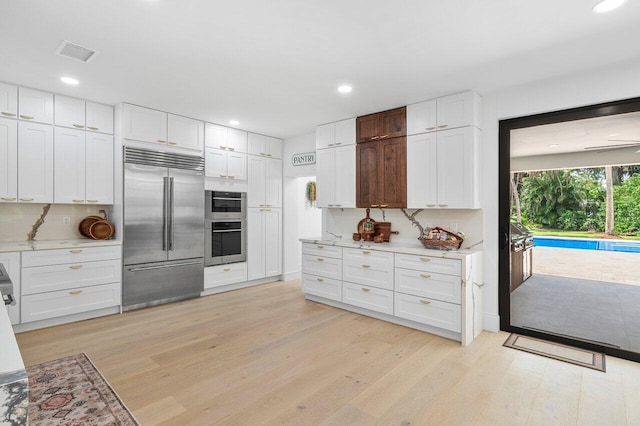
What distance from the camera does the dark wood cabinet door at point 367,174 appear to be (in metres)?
4.30

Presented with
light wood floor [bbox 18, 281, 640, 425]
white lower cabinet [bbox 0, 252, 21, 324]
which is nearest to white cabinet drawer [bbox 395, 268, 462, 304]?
light wood floor [bbox 18, 281, 640, 425]

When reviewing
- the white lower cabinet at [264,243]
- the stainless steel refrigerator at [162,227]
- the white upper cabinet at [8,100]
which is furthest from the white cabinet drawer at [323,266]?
the white upper cabinet at [8,100]

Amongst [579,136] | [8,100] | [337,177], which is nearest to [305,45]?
[337,177]

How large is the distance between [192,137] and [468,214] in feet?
12.4

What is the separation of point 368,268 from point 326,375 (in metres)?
1.61

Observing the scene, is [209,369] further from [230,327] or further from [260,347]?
[230,327]

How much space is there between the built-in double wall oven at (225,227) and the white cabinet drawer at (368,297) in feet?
6.42

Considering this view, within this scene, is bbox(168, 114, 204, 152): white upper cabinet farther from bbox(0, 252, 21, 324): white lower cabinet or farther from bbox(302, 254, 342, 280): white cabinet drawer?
bbox(302, 254, 342, 280): white cabinet drawer

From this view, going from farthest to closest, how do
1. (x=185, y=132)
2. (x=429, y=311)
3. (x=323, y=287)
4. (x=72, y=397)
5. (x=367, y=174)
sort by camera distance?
(x=185, y=132) → (x=323, y=287) → (x=367, y=174) → (x=429, y=311) → (x=72, y=397)

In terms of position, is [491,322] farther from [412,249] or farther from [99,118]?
[99,118]

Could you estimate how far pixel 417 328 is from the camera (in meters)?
3.63

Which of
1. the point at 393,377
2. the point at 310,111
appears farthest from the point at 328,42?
the point at 393,377

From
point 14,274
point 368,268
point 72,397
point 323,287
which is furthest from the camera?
point 323,287

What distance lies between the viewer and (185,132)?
466 cm
